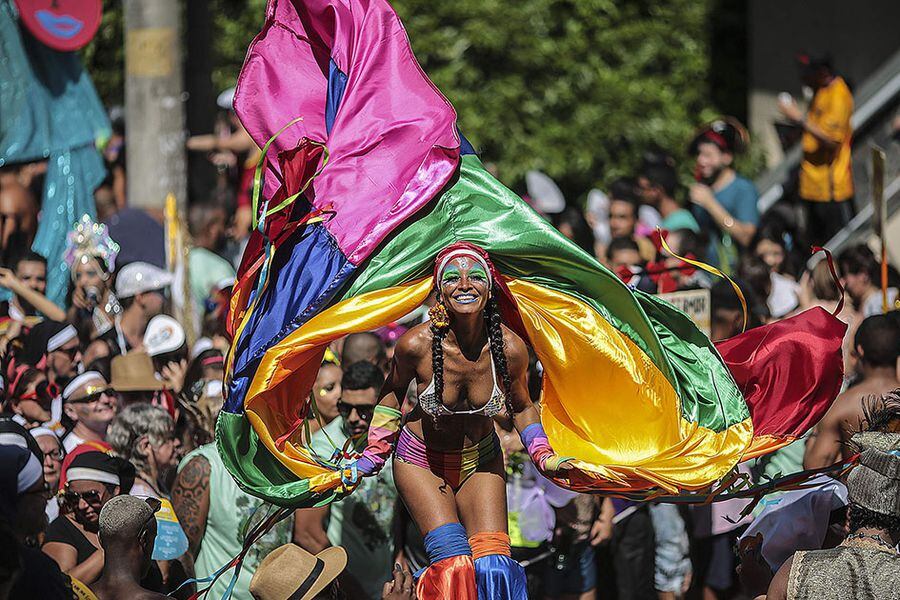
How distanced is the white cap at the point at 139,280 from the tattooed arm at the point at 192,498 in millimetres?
2797

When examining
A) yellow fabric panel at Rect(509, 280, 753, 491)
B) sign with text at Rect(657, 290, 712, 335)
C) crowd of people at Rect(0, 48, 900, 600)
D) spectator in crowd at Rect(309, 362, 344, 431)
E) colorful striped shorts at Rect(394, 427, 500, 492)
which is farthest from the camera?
sign with text at Rect(657, 290, 712, 335)

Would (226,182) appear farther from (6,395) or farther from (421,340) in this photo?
(421,340)

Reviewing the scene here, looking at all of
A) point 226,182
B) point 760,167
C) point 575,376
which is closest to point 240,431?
point 575,376

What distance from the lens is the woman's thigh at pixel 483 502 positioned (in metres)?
6.24

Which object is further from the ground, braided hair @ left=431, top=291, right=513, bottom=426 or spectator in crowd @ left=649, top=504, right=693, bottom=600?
braided hair @ left=431, top=291, right=513, bottom=426

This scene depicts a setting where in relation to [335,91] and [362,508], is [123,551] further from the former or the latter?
[335,91]

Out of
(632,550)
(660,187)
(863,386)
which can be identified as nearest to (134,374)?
(632,550)

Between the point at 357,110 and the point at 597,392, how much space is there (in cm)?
177

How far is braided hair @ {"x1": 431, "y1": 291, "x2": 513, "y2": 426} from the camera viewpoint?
20.3 feet

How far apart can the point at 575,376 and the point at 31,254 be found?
14.8 ft

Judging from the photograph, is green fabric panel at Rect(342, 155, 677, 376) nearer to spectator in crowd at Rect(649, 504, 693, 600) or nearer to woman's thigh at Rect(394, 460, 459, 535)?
woman's thigh at Rect(394, 460, 459, 535)

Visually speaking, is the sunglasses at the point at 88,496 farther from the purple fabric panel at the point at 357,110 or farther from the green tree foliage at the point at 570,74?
the green tree foliage at the point at 570,74

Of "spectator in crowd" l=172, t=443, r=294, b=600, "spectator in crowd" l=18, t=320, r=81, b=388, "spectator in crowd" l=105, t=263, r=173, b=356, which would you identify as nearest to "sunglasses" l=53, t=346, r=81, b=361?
"spectator in crowd" l=18, t=320, r=81, b=388

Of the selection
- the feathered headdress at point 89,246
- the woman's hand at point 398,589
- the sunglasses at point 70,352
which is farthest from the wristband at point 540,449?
the feathered headdress at point 89,246
